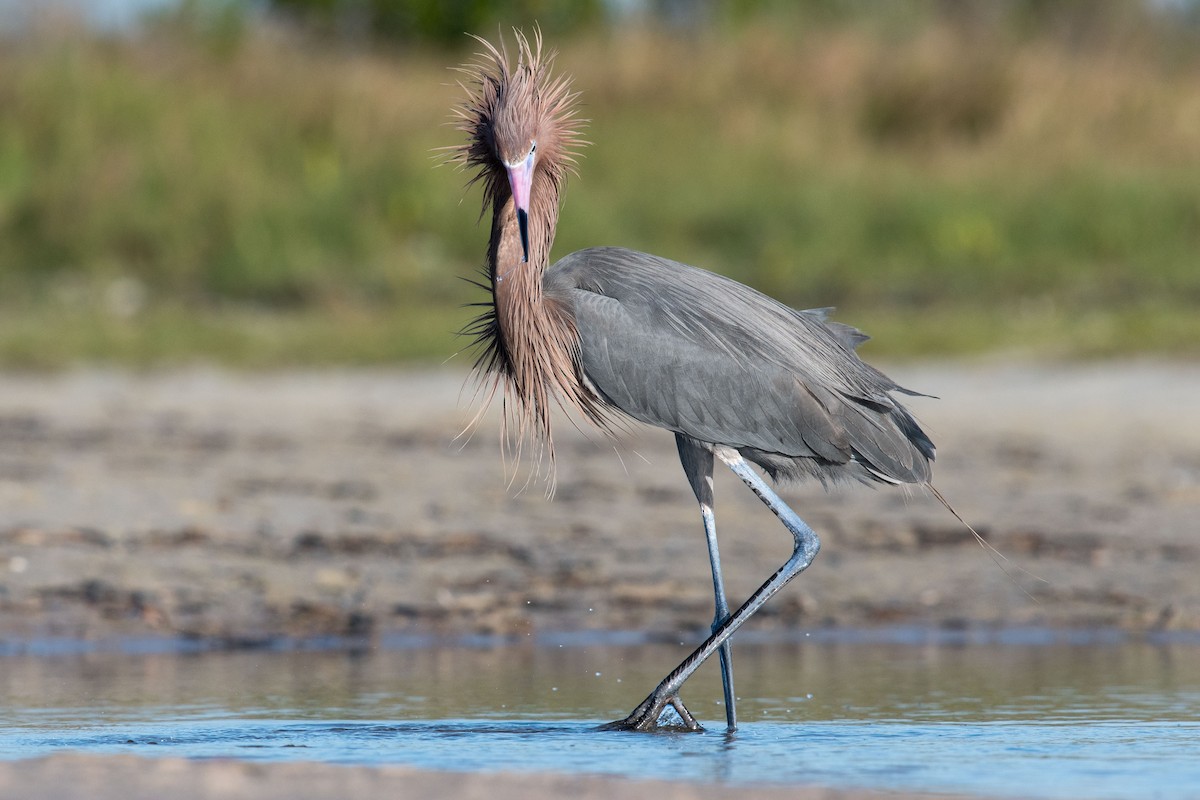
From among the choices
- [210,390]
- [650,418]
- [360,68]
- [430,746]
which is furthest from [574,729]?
[360,68]

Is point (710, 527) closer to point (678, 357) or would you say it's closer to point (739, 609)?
point (739, 609)

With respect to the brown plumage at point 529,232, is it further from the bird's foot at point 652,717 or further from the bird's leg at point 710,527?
the bird's foot at point 652,717

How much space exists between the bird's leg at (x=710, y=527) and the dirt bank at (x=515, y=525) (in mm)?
176

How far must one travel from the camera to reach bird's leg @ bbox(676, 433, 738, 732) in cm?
508

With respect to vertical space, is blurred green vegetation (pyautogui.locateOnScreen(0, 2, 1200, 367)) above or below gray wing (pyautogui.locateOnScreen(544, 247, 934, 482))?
above

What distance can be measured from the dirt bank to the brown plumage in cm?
29

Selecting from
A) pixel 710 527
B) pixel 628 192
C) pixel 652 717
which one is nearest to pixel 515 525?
pixel 710 527

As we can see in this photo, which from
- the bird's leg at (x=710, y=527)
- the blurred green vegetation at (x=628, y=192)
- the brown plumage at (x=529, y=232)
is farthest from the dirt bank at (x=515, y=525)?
the blurred green vegetation at (x=628, y=192)

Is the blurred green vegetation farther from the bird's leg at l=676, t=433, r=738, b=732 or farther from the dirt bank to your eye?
the bird's leg at l=676, t=433, r=738, b=732

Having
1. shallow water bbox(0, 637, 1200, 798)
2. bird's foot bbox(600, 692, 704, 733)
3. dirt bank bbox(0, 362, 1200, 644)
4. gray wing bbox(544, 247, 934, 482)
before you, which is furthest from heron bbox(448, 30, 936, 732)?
shallow water bbox(0, 637, 1200, 798)

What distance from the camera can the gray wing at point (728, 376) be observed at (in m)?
5.28

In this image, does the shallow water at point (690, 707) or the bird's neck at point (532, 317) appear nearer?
the shallow water at point (690, 707)

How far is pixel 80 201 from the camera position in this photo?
572 inches

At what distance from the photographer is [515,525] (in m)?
7.73
